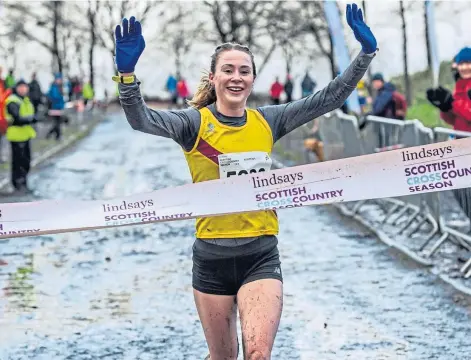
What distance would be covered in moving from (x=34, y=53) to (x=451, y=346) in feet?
256

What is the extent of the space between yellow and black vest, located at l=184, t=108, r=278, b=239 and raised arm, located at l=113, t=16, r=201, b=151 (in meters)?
0.14

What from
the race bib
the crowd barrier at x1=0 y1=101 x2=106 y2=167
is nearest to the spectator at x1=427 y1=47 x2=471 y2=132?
the race bib

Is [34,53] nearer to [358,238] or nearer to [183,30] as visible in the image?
[183,30]

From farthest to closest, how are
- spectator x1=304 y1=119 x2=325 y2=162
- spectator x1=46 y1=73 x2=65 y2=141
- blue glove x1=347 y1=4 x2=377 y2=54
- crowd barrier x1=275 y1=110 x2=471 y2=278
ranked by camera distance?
1. spectator x1=46 y1=73 x2=65 y2=141
2. spectator x1=304 y1=119 x2=325 y2=162
3. crowd barrier x1=275 y1=110 x2=471 y2=278
4. blue glove x1=347 y1=4 x2=377 y2=54

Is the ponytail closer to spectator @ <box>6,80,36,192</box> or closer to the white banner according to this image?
the white banner

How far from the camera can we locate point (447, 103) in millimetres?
10453

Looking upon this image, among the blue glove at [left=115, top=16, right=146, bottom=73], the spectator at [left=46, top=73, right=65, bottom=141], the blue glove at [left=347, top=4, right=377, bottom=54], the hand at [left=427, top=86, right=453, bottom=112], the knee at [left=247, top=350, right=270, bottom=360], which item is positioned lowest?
the knee at [left=247, top=350, right=270, bottom=360]

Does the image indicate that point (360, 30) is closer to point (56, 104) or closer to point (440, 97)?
point (440, 97)

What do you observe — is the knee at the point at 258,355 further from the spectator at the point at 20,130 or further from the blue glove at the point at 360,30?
the spectator at the point at 20,130

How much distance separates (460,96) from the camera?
10438mm

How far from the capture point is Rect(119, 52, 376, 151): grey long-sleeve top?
5051 mm

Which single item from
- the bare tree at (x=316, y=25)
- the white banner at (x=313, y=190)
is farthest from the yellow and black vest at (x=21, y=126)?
the bare tree at (x=316, y=25)

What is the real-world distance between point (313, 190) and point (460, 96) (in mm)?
5061

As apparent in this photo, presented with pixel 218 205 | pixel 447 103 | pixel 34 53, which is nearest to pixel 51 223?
pixel 218 205
